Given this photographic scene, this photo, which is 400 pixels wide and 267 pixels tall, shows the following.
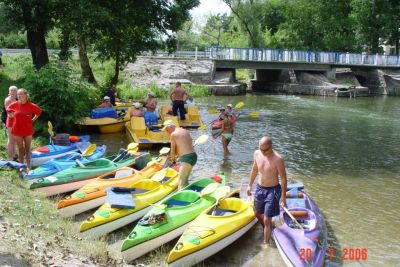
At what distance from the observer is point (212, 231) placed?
668 cm

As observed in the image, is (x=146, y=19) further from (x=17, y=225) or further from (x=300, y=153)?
(x=17, y=225)

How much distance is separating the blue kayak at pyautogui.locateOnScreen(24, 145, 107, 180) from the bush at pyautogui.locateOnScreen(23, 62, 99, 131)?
3.24 meters

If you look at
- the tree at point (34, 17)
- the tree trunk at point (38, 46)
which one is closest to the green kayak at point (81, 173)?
Answer: the tree at point (34, 17)

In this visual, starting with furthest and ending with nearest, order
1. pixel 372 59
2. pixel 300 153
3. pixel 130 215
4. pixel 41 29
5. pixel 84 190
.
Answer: pixel 372 59, pixel 41 29, pixel 300 153, pixel 84 190, pixel 130 215

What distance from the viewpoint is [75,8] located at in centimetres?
1516

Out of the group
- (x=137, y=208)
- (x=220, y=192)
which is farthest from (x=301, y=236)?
(x=137, y=208)

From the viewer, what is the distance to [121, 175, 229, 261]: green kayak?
21.4 feet

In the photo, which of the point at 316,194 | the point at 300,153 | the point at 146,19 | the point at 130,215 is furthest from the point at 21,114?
the point at 146,19

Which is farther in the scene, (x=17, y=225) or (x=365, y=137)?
(x=365, y=137)

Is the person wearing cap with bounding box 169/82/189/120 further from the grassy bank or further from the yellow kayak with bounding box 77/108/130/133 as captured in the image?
the grassy bank

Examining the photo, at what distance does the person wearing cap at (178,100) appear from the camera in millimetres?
16578

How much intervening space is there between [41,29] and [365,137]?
43.8 ft

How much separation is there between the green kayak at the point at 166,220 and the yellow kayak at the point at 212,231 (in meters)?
0.26

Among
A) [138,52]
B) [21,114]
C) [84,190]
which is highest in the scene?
[138,52]
